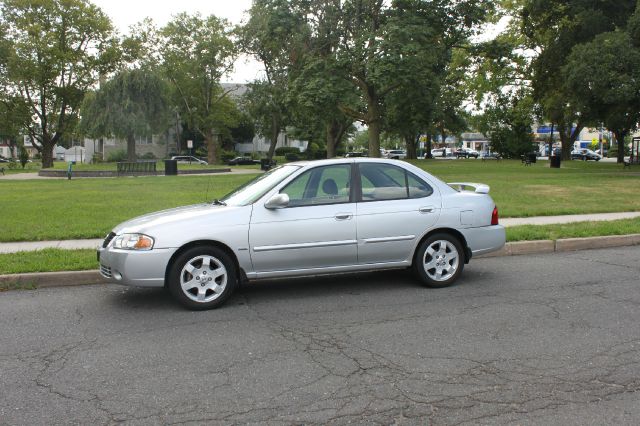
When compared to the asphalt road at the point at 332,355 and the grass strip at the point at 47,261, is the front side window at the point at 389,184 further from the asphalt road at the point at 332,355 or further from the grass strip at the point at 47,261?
the grass strip at the point at 47,261

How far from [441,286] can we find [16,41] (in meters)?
52.0

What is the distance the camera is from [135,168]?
115 feet

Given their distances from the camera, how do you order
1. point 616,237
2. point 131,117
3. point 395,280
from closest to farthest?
1. point 395,280
2. point 616,237
3. point 131,117

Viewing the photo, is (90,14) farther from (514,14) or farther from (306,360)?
(306,360)

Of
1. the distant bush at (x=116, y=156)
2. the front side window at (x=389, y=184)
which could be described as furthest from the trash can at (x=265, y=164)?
the distant bush at (x=116, y=156)

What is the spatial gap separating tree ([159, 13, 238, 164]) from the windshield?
51474mm

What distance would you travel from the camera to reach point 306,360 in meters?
4.72

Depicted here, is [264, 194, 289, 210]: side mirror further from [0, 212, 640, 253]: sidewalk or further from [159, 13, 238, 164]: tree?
[159, 13, 238, 164]: tree

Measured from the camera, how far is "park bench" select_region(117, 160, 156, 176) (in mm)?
34394

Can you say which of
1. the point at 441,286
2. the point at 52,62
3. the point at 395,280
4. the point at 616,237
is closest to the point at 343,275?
the point at 395,280

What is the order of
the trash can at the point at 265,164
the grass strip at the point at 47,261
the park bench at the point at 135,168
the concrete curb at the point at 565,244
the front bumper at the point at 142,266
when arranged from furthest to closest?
the park bench at the point at 135,168
the trash can at the point at 265,164
the concrete curb at the point at 565,244
the grass strip at the point at 47,261
the front bumper at the point at 142,266

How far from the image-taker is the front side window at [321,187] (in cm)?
678

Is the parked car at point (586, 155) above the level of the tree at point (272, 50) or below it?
below

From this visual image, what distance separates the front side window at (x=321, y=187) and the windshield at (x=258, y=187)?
0.17 meters
